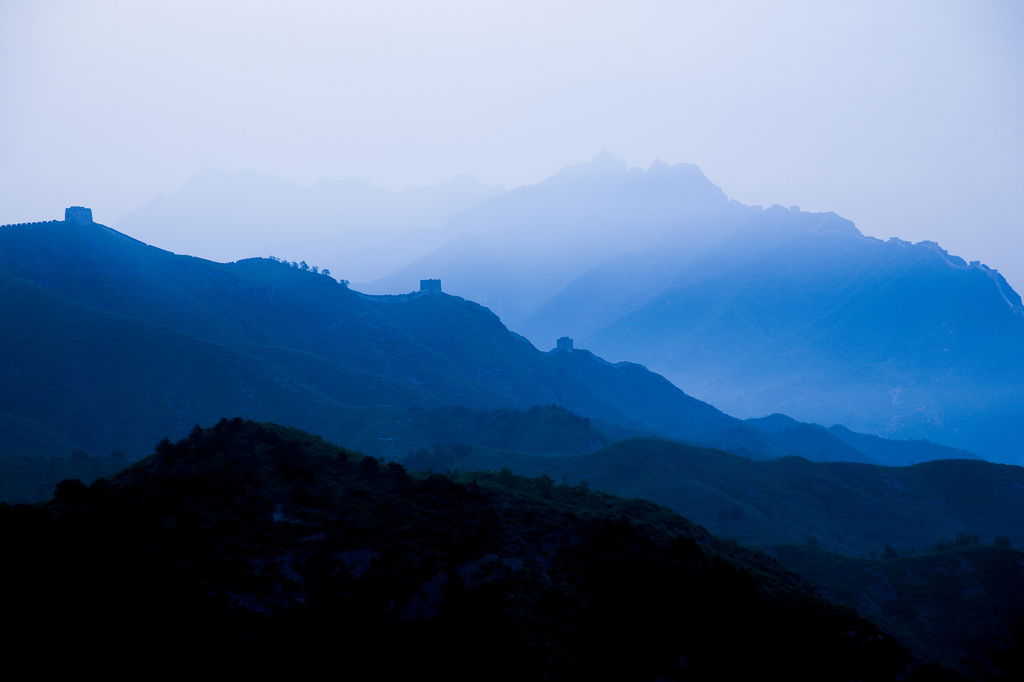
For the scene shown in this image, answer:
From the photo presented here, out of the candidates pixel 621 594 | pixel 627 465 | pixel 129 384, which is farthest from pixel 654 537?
pixel 129 384

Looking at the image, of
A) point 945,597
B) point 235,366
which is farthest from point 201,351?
point 945,597

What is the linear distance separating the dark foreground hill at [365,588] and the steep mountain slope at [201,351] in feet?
255

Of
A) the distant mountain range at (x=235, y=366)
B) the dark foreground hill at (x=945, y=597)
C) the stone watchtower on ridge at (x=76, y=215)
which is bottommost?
the dark foreground hill at (x=945, y=597)

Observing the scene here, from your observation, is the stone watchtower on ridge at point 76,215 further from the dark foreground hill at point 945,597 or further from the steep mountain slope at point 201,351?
the dark foreground hill at point 945,597

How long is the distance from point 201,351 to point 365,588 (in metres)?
105

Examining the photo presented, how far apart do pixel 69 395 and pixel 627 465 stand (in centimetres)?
8271

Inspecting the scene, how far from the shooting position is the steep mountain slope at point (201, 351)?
110125 mm

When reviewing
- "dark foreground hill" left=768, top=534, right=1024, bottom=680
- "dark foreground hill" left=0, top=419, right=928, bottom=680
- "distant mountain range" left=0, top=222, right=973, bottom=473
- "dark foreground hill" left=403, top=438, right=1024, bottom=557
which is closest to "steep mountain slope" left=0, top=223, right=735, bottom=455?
"distant mountain range" left=0, top=222, right=973, bottom=473

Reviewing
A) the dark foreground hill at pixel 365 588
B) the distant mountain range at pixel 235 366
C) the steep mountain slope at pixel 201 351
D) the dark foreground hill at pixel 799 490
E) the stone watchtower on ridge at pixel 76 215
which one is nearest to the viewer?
the dark foreground hill at pixel 365 588

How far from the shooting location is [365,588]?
3212 cm

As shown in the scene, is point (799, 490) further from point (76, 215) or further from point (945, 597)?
point (76, 215)

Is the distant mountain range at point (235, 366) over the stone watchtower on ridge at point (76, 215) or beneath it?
beneath

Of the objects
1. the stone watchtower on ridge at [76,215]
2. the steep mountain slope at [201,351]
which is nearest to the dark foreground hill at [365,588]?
the steep mountain slope at [201,351]

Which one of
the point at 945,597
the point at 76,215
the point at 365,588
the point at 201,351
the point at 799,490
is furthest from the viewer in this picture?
the point at 76,215
